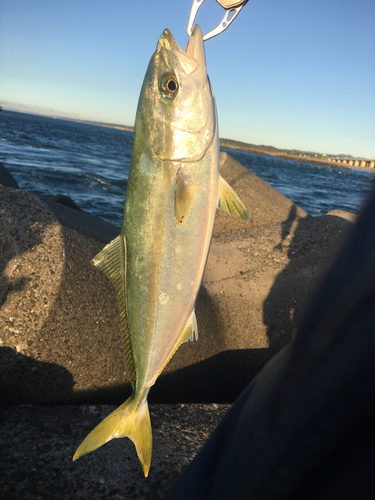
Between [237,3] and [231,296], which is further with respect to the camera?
[231,296]

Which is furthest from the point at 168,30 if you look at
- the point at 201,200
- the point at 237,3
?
the point at 201,200

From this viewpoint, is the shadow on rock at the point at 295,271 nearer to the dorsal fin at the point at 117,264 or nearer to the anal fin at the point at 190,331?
the anal fin at the point at 190,331

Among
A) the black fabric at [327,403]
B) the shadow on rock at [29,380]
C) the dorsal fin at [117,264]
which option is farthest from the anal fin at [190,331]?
the shadow on rock at [29,380]

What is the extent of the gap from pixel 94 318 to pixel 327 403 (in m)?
2.61

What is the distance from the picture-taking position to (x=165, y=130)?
1547mm

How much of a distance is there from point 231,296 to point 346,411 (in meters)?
3.42

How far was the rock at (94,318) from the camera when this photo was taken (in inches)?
106

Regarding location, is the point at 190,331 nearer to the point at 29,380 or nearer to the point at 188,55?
the point at 188,55

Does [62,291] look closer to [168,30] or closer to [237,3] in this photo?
[168,30]

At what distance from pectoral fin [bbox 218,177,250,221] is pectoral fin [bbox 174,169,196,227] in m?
0.16

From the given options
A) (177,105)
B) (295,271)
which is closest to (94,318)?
(177,105)

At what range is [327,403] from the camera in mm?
592

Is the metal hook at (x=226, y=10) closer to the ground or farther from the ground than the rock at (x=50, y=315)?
farther from the ground

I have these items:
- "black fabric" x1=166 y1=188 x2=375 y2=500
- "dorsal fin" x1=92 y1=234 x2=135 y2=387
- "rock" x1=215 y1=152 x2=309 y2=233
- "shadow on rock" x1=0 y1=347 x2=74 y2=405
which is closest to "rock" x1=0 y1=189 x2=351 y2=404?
"shadow on rock" x1=0 y1=347 x2=74 y2=405
